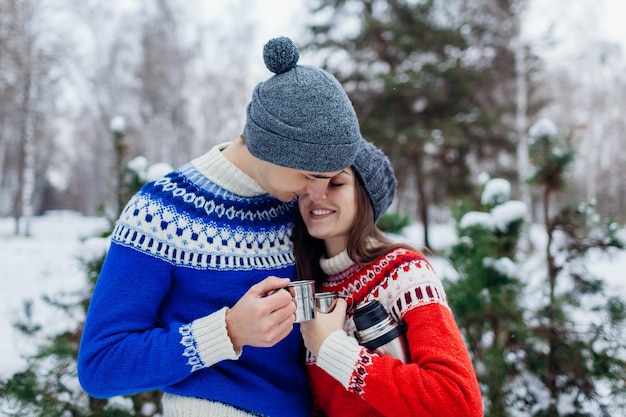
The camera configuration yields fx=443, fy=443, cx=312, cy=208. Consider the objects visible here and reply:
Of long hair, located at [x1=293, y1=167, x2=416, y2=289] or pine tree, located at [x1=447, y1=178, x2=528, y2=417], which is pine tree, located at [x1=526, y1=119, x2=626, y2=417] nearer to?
pine tree, located at [x1=447, y1=178, x2=528, y2=417]

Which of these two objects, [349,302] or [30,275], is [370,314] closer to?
[349,302]

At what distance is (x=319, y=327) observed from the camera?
1.26 metres

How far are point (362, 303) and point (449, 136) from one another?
8.92 m

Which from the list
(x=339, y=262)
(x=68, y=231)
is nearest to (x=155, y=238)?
(x=339, y=262)

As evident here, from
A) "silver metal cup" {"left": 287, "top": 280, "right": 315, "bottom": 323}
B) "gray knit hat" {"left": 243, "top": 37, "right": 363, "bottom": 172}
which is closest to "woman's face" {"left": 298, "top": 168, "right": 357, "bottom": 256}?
"gray knit hat" {"left": 243, "top": 37, "right": 363, "bottom": 172}

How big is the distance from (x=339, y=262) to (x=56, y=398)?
5.18 ft

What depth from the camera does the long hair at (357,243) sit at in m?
1.47

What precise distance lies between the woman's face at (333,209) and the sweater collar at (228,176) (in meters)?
0.19

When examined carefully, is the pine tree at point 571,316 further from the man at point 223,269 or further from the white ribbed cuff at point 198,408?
the white ribbed cuff at point 198,408

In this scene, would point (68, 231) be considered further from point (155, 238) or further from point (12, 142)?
point (155, 238)

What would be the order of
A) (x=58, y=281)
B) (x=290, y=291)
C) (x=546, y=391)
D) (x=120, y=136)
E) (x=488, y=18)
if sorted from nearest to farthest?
(x=290, y=291), (x=546, y=391), (x=120, y=136), (x=58, y=281), (x=488, y=18)

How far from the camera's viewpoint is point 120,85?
1822 cm

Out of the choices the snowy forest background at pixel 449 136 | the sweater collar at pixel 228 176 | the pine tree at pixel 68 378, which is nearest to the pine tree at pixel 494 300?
the snowy forest background at pixel 449 136

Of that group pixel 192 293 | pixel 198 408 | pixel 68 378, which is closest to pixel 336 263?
pixel 192 293
